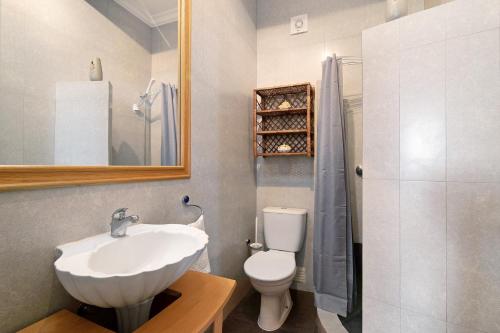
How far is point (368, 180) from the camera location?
3.77 feet

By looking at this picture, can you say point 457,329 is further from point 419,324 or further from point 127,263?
point 127,263

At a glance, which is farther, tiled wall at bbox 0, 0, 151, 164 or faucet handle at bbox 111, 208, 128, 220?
faucet handle at bbox 111, 208, 128, 220

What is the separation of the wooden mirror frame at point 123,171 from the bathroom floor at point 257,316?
3.86 feet

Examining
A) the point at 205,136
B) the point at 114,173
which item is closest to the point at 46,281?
the point at 114,173

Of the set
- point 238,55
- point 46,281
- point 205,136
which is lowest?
point 46,281

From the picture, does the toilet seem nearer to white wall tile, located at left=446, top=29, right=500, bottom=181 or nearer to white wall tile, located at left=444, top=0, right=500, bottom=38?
white wall tile, located at left=446, top=29, right=500, bottom=181

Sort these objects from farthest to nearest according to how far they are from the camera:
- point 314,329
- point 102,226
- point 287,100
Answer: point 287,100
point 314,329
point 102,226

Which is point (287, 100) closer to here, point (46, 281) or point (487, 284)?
point (487, 284)

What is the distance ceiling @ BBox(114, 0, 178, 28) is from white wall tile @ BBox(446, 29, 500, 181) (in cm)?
137

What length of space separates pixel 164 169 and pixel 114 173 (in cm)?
25

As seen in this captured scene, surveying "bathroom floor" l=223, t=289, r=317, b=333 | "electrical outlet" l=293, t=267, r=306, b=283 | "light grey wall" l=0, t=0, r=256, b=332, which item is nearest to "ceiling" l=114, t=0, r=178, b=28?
"light grey wall" l=0, t=0, r=256, b=332

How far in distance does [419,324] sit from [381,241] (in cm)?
40

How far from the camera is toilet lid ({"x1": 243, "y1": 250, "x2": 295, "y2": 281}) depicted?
1.41 m

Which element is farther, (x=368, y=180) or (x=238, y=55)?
(x=238, y=55)
